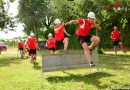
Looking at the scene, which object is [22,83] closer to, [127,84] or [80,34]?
[80,34]

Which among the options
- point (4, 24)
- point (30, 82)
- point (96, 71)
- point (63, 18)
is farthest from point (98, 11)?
point (4, 24)

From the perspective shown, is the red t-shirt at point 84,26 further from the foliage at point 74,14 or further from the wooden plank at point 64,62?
the foliage at point 74,14

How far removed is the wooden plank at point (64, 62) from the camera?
1330 centimetres

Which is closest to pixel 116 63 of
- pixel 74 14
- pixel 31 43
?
pixel 31 43

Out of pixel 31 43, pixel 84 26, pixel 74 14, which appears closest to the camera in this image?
pixel 84 26

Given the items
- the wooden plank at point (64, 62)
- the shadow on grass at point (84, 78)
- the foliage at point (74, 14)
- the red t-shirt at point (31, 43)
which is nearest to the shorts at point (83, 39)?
the wooden plank at point (64, 62)

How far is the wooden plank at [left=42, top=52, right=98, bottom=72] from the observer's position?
43.6ft

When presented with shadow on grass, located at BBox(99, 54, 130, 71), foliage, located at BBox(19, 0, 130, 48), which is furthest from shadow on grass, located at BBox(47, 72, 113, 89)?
foliage, located at BBox(19, 0, 130, 48)

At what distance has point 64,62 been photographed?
13727 millimetres

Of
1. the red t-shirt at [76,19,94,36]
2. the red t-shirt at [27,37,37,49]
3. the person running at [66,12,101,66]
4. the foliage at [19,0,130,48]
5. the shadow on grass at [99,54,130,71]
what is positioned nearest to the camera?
the person running at [66,12,101,66]

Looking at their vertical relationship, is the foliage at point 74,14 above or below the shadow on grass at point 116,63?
above

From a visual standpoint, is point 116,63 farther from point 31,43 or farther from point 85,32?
point 85,32

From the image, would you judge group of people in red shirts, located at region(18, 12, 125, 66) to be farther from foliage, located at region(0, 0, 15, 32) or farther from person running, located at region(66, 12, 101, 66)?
foliage, located at region(0, 0, 15, 32)

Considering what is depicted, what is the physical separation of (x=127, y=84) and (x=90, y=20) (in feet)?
9.50
